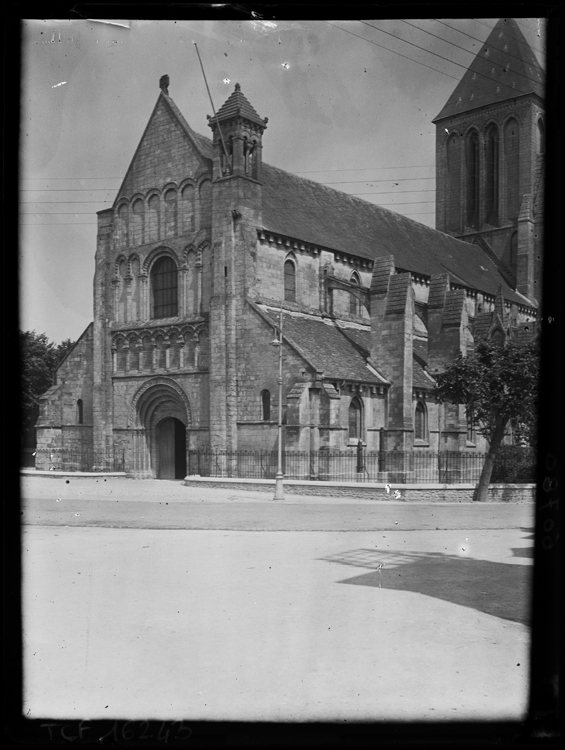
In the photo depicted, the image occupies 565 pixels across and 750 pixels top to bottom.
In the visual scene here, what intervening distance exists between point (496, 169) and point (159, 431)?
35279 mm

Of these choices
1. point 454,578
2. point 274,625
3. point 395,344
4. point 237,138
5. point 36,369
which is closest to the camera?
point 274,625

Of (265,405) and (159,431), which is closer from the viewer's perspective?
(265,405)

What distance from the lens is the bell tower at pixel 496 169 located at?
5366cm

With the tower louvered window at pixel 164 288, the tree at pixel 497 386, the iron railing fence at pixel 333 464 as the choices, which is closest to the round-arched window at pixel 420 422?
the iron railing fence at pixel 333 464

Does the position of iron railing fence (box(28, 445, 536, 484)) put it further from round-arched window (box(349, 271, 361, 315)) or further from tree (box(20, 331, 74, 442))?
round-arched window (box(349, 271, 361, 315))

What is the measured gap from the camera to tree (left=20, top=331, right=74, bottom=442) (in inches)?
1572

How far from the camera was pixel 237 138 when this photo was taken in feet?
101

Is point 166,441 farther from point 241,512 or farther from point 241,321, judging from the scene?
point 241,512

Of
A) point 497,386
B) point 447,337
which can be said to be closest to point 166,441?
point 447,337

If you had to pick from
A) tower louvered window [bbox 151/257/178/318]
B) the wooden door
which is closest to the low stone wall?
the wooden door

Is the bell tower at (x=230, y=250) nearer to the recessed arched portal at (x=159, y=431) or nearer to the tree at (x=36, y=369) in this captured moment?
the recessed arched portal at (x=159, y=431)

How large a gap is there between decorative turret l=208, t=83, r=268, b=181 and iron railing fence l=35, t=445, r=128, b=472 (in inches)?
530

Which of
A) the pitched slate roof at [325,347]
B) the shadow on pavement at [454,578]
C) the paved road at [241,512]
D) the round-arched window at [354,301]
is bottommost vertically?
the paved road at [241,512]

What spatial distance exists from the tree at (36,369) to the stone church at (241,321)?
3086mm
